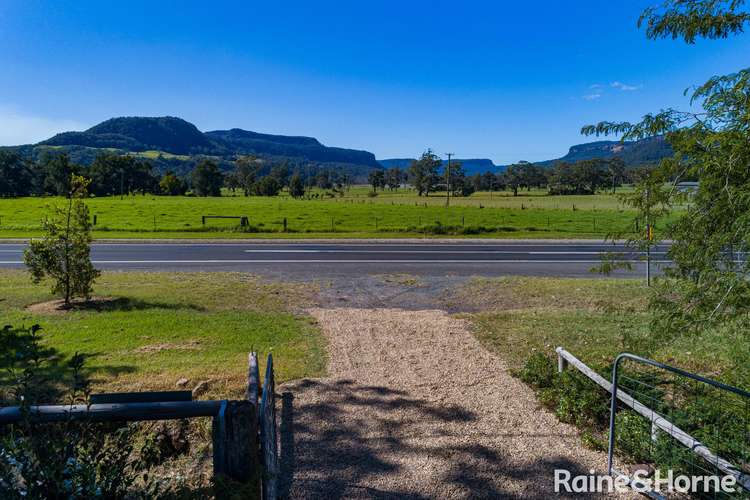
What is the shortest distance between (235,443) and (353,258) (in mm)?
16069

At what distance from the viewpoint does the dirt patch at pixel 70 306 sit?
1012 cm

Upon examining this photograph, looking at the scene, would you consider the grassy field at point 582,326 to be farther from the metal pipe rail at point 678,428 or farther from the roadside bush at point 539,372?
the metal pipe rail at point 678,428

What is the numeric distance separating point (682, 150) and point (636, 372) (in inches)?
128

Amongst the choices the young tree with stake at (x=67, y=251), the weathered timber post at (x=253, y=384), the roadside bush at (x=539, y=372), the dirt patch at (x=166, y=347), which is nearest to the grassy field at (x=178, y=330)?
the dirt patch at (x=166, y=347)

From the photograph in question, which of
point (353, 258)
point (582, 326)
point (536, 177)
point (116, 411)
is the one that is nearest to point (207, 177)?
point (536, 177)

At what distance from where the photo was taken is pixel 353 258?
19.1 meters

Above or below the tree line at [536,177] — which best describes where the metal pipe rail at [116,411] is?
below

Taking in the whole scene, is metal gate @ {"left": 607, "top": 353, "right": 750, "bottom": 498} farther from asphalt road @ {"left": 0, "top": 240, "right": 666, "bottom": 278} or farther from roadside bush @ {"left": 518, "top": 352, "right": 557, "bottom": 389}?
asphalt road @ {"left": 0, "top": 240, "right": 666, "bottom": 278}

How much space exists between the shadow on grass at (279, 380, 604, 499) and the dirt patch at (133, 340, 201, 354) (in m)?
2.89

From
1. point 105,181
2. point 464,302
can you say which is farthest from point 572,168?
point 464,302

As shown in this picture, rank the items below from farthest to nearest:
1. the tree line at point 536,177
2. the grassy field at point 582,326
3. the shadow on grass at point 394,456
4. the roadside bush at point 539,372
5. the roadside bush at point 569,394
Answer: the tree line at point 536,177
the grassy field at point 582,326
the roadside bush at point 539,372
the roadside bush at point 569,394
the shadow on grass at point 394,456

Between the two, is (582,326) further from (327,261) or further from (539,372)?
(327,261)

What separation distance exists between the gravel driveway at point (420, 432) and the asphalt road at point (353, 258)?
342 inches

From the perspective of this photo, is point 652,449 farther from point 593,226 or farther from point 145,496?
point 593,226
